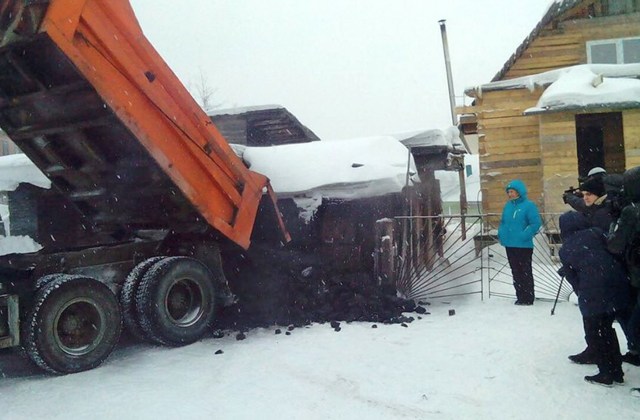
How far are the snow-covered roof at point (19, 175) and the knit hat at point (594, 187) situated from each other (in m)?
6.98

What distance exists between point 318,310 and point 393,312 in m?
0.95

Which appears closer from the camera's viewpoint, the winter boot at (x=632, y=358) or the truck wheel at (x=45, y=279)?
the winter boot at (x=632, y=358)

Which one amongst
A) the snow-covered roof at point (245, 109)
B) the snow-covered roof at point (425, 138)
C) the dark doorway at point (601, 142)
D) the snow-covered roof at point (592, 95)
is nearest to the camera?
the snow-covered roof at point (425, 138)

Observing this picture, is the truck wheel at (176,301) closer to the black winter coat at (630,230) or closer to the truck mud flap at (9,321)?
the truck mud flap at (9,321)

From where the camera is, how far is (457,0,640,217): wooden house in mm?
10664

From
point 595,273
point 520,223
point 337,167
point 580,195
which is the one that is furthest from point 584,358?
point 337,167

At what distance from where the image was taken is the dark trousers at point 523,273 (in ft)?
22.3

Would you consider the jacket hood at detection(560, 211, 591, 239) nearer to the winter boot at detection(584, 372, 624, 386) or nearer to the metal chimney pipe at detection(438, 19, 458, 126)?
the winter boot at detection(584, 372, 624, 386)

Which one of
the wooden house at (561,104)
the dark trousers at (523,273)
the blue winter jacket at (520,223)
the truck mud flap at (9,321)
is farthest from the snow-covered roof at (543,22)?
the truck mud flap at (9,321)

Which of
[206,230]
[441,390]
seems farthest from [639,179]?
[206,230]

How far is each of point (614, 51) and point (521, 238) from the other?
32.7 feet

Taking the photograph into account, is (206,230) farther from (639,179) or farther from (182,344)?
(639,179)

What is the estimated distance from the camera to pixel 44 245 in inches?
311

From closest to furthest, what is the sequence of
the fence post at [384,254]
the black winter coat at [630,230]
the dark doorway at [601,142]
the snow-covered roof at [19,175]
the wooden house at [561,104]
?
the black winter coat at [630,230] → the fence post at [384,254] → the snow-covered roof at [19,175] → the wooden house at [561,104] → the dark doorway at [601,142]
